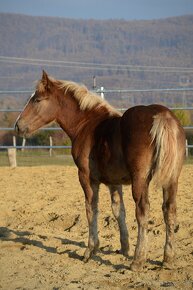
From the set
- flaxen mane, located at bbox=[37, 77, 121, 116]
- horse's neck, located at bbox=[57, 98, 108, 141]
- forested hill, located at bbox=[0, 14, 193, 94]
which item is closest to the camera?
horse's neck, located at bbox=[57, 98, 108, 141]

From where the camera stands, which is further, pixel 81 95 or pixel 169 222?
pixel 81 95

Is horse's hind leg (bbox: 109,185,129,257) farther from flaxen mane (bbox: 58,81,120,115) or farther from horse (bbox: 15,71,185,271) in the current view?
flaxen mane (bbox: 58,81,120,115)

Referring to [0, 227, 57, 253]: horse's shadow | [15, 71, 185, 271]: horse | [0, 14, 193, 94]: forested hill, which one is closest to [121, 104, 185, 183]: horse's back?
[15, 71, 185, 271]: horse

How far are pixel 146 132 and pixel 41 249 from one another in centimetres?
206

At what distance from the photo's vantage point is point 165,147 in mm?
4938

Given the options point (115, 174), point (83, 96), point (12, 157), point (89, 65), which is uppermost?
point (83, 96)

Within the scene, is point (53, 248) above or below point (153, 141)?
below

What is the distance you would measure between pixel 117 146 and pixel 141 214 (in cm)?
71

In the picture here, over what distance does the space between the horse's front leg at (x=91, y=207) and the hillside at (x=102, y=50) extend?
76.3 meters

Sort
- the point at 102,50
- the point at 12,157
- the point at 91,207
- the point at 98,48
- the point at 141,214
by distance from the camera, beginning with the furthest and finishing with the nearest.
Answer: the point at 98,48 < the point at 102,50 < the point at 12,157 < the point at 91,207 < the point at 141,214

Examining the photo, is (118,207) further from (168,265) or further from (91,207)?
(168,265)

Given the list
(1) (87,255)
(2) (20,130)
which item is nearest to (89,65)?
(2) (20,130)

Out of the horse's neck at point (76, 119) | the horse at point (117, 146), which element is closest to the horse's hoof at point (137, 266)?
the horse at point (117, 146)

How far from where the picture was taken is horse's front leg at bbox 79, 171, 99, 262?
578 centimetres
